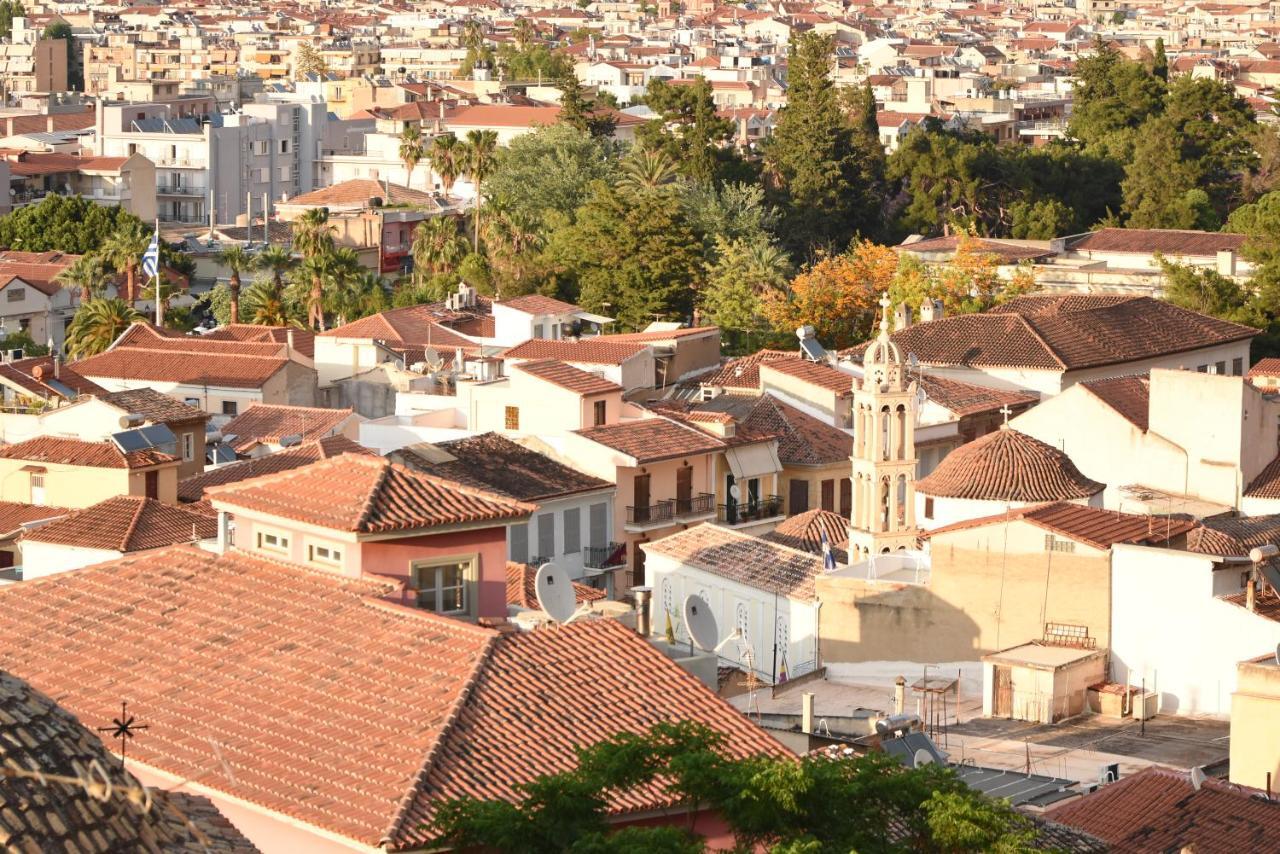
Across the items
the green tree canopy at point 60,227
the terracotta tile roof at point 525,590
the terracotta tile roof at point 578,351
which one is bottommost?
the green tree canopy at point 60,227

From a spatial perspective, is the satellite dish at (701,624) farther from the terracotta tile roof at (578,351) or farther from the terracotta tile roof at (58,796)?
the terracotta tile roof at (578,351)

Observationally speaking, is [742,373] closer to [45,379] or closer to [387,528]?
[45,379]

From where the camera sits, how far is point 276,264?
70312 millimetres

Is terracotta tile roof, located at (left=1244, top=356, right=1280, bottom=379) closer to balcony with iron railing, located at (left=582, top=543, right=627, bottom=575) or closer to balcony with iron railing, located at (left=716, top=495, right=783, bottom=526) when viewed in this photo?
balcony with iron railing, located at (left=716, top=495, right=783, bottom=526)

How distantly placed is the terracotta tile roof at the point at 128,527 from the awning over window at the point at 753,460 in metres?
11.8

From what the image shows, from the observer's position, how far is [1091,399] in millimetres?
42125

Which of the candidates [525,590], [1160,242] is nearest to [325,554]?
[525,590]

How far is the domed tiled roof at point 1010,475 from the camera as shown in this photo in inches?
1363

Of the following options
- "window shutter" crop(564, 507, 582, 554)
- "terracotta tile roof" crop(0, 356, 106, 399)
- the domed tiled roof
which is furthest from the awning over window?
"terracotta tile roof" crop(0, 356, 106, 399)

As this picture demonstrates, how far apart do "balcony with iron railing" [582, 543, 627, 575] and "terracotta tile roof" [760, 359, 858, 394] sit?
8326 millimetres

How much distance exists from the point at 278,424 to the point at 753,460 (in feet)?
27.3

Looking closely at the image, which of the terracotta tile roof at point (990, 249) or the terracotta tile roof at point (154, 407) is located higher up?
the terracotta tile roof at point (154, 407)

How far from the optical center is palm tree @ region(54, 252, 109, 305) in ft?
228

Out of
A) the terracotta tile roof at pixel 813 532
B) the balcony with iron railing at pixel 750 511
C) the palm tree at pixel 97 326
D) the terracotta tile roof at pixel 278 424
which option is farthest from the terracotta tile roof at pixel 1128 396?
the palm tree at pixel 97 326
